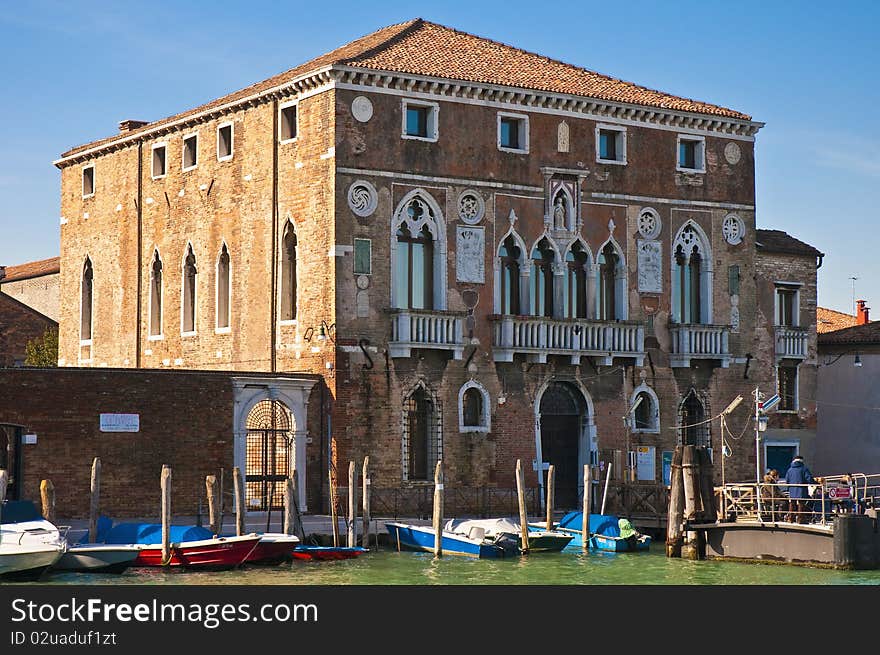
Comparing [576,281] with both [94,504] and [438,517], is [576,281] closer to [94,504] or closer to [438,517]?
[438,517]

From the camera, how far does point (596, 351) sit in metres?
30.0

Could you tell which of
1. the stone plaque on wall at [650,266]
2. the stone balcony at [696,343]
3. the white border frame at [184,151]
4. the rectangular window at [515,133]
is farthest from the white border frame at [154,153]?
the stone balcony at [696,343]

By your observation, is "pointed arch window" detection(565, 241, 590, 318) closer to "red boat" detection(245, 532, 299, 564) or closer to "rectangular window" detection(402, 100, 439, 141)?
"rectangular window" detection(402, 100, 439, 141)

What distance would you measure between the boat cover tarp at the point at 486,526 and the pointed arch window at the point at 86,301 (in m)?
Answer: 10.9

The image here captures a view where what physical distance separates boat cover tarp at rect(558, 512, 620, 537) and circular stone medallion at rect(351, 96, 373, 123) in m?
6.94

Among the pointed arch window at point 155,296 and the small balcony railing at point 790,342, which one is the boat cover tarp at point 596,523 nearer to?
the small balcony railing at point 790,342

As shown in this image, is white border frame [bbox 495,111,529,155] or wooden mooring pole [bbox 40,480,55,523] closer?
wooden mooring pole [bbox 40,480,55,523]

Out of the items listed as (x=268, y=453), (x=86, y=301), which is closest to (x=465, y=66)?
(x=268, y=453)

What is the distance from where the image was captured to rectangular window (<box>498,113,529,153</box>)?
97.2ft

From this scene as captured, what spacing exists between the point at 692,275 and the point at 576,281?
2477mm

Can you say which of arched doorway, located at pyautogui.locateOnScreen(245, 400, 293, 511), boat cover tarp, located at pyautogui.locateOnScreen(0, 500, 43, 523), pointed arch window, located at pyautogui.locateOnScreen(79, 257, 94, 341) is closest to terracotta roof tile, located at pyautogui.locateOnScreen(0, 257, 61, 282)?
pointed arch window, located at pyautogui.locateOnScreen(79, 257, 94, 341)
